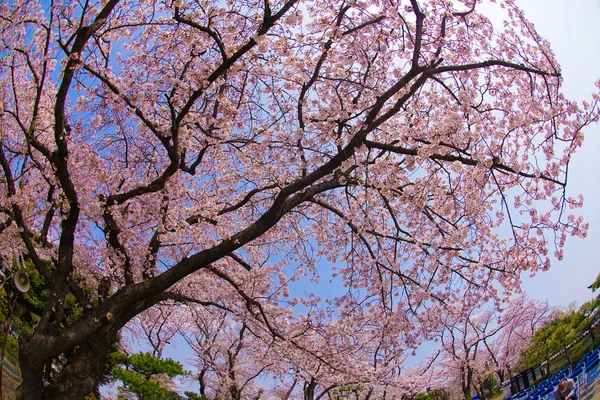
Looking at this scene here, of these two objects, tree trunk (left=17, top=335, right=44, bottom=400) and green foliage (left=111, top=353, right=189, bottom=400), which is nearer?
tree trunk (left=17, top=335, right=44, bottom=400)

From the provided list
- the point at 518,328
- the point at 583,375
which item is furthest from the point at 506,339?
the point at 583,375

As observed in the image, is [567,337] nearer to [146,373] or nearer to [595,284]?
[595,284]

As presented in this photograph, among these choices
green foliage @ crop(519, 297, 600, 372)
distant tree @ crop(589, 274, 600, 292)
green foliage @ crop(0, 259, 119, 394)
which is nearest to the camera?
green foliage @ crop(0, 259, 119, 394)

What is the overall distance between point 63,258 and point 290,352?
4008 mm

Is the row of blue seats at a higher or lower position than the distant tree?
lower

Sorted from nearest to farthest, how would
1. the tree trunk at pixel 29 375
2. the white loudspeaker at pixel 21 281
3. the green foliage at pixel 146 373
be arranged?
the white loudspeaker at pixel 21 281 < the tree trunk at pixel 29 375 < the green foliage at pixel 146 373

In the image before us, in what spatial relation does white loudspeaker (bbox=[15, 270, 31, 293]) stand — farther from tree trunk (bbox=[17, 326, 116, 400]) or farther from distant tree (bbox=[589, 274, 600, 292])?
distant tree (bbox=[589, 274, 600, 292])

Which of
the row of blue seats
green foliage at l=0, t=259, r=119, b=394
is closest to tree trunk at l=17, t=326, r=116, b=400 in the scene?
green foliage at l=0, t=259, r=119, b=394

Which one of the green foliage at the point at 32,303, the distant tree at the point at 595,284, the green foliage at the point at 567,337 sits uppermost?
the green foliage at the point at 32,303

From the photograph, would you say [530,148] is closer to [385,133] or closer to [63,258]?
[385,133]

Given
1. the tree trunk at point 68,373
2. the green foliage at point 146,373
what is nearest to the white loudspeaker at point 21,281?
the tree trunk at point 68,373

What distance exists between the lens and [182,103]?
6.19 m

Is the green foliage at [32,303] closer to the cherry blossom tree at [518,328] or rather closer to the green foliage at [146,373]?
the green foliage at [146,373]

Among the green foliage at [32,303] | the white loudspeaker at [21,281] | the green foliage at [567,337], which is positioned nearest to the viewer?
the white loudspeaker at [21,281]
